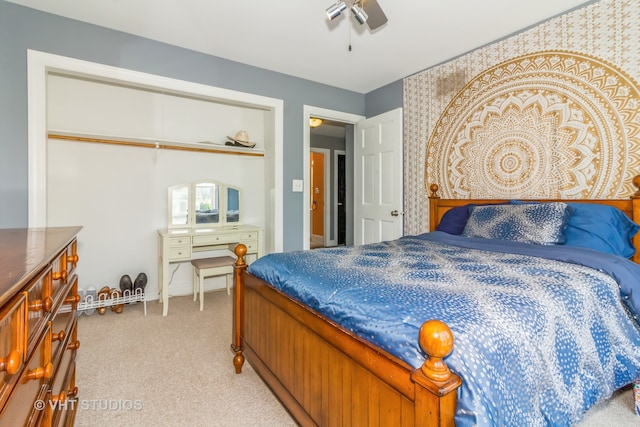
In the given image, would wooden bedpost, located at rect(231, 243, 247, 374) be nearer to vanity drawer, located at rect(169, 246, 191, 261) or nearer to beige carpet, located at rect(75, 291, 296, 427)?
beige carpet, located at rect(75, 291, 296, 427)

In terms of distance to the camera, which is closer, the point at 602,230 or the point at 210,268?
→ the point at 602,230

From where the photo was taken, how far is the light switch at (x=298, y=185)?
362cm

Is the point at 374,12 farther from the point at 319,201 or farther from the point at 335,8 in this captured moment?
the point at 319,201

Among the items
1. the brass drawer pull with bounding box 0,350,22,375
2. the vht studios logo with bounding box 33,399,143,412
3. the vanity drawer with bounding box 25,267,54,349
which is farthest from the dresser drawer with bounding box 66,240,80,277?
the brass drawer pull with bounding box 0,350,22,375

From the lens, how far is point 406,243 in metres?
2.36

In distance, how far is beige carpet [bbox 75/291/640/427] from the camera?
5.13ft

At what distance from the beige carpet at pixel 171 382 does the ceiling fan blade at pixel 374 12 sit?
2.39 m

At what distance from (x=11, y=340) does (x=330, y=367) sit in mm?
904

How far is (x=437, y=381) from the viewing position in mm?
727

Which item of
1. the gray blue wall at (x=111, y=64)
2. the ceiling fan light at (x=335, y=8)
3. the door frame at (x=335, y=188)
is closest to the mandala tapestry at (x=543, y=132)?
the gray blue wall at (x=111, y=64)

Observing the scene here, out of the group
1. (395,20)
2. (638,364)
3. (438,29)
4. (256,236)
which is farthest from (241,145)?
(638,364)

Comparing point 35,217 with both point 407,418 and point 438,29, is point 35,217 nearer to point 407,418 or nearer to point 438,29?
point 407,418

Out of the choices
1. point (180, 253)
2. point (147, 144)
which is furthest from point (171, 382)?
point (147, 144)

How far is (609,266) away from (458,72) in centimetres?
223
